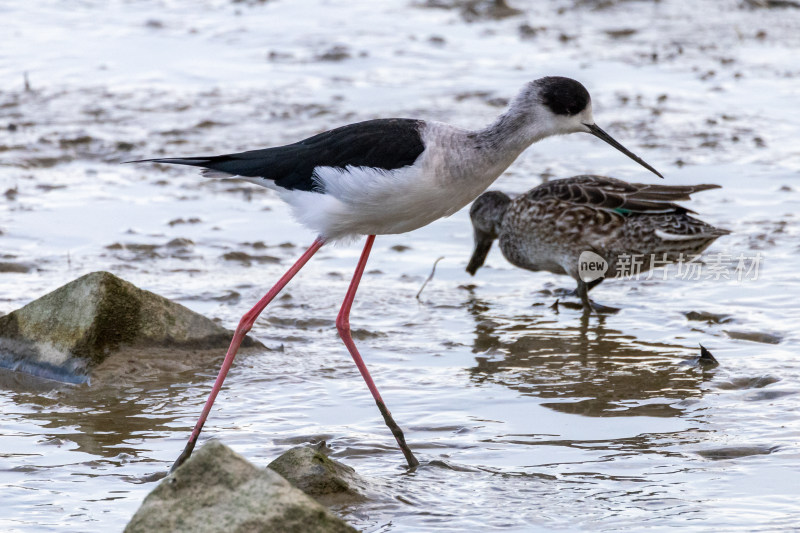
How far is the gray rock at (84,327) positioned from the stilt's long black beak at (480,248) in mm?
2604

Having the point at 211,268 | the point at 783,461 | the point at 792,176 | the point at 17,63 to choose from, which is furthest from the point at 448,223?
the point at 17,63

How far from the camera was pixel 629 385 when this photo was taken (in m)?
6.29

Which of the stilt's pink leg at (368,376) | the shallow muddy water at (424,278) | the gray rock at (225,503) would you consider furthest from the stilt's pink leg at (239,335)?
the gray rock at (225,503)

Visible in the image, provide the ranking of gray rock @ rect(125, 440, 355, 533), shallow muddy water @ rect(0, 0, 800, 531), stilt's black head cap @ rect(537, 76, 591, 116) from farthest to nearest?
stilt's black head cap @ rect(537, 76, 591, 116) → shallow muddy water @ rect(0, 0, 800, 531) → gray rock @ rect(125, 440, 355, 533)

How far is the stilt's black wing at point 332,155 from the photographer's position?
5242 millimetres

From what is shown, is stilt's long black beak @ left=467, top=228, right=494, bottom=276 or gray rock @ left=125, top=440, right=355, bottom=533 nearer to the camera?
gray rock @ left=125, top=440, right=355, bottom=533

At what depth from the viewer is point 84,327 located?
6.18 m

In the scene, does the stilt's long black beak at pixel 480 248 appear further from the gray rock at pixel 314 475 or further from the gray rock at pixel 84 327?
the gray rock at pixel 314 475

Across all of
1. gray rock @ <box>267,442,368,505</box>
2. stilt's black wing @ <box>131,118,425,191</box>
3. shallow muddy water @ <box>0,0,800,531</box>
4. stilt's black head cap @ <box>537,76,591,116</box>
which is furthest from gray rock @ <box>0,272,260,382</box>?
stilt's black head cap @ <box>537,76,591,116</box>

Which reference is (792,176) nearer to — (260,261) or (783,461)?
(260,261)

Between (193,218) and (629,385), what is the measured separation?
3.99 meters

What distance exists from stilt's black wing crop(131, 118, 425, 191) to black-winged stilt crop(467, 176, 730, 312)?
2741 millimetres

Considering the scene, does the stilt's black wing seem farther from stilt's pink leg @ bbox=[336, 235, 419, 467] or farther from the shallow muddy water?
the shallow muddy water

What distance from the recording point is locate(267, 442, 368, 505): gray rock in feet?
15.4
